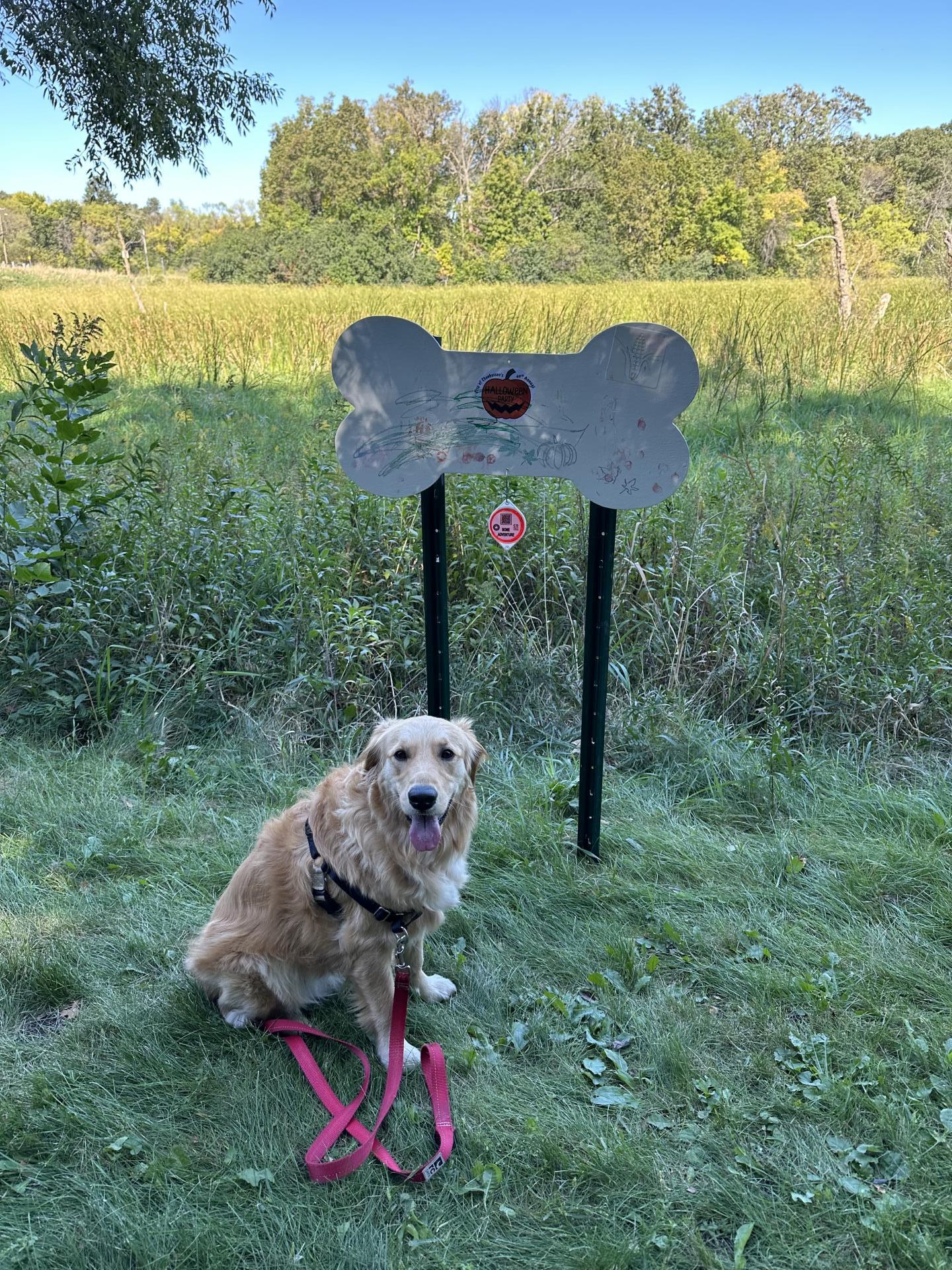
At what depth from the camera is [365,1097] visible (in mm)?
2186

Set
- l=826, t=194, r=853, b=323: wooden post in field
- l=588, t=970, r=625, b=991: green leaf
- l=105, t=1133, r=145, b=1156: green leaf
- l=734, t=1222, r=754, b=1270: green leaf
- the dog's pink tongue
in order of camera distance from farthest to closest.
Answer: l=826, t=194, r=853, b=323: wooden post in field < l=588, t=970, r=625, b=991: green leaf < the dog's pink tongue < l=105, t=1133, r=145, b=1156: green leaf < l=734, t=1222, r=754, b=1270: green leaf

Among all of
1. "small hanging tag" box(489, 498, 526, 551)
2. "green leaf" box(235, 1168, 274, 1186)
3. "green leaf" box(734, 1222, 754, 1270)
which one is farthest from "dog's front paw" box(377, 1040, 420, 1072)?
"small hanging tag" box(489, 498, 526, 551)

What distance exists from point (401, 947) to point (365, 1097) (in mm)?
394

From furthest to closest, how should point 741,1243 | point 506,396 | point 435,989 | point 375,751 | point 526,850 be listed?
point 526,850 < point 506,396 < point 435,989 < point 375,751 < point 741,1243

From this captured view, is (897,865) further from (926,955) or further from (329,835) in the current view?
(329,835)

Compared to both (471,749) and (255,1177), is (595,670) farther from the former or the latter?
(255,1177)

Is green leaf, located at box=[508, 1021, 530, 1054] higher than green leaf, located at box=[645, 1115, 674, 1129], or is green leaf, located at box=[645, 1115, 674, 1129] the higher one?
green leaf, located at box=[645, 1115, 674, 1129]

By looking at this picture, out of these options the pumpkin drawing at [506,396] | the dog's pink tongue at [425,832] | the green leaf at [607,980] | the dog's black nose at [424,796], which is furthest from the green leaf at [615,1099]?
the pumpkin drawing at [506,396]

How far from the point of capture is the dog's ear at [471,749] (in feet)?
7.59

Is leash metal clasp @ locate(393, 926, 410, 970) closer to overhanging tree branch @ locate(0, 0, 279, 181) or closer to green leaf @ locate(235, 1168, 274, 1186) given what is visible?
green leaf @ locate(235, 1168, 274, 1186)

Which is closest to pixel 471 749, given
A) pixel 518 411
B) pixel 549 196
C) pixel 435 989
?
pixel 435 989

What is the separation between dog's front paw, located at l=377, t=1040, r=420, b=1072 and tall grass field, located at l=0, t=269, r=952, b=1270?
0.05m

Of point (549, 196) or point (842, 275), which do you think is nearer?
point (842, 275)

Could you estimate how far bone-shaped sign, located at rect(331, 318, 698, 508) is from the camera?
2.61 m
